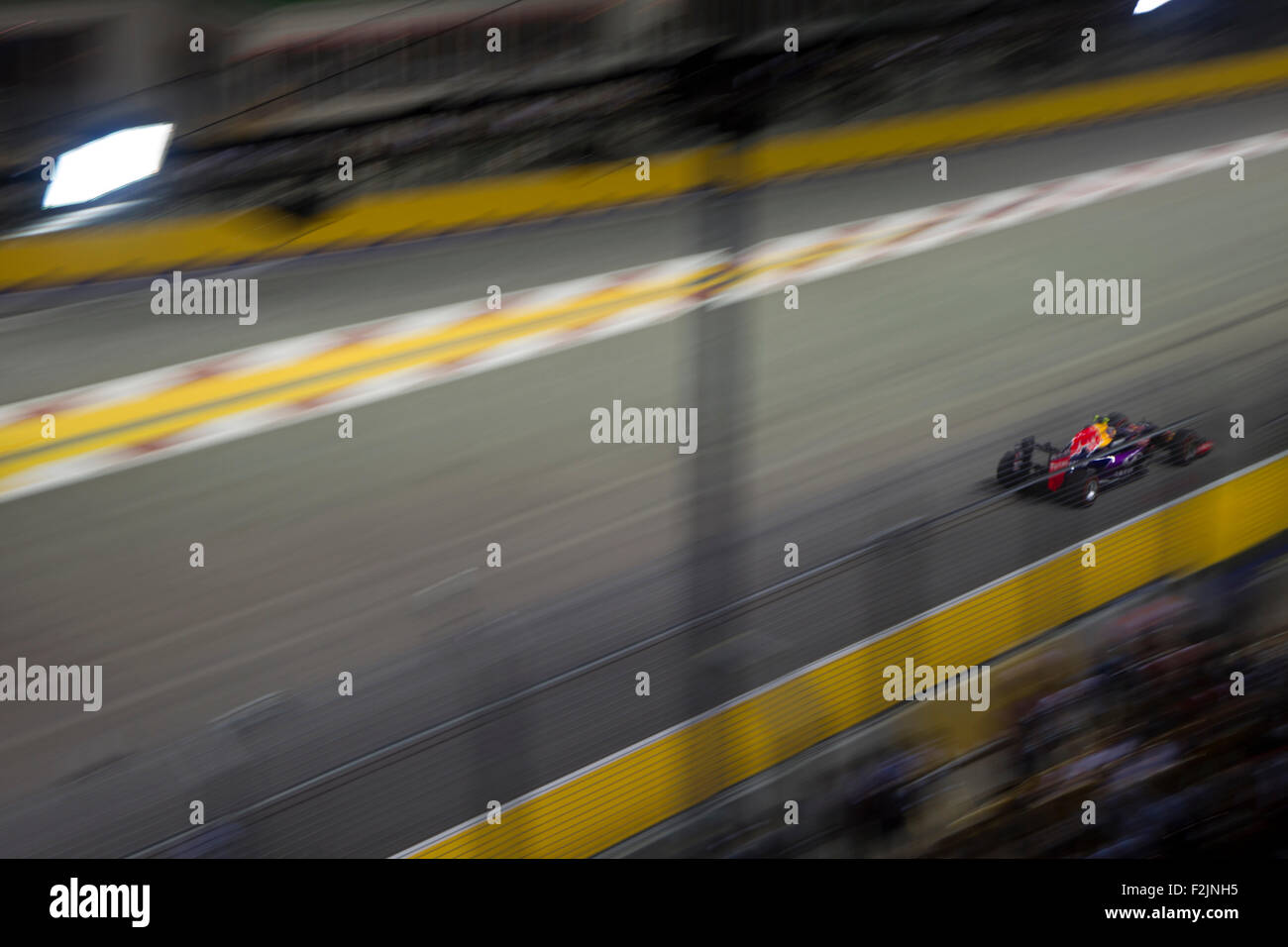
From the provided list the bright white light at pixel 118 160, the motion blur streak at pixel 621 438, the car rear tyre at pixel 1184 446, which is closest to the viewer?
the bright white light at pixel 118 160

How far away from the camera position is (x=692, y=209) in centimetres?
197

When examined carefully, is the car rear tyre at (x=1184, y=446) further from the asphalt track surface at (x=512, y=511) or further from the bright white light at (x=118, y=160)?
the bright white light at (x=118, y=160)

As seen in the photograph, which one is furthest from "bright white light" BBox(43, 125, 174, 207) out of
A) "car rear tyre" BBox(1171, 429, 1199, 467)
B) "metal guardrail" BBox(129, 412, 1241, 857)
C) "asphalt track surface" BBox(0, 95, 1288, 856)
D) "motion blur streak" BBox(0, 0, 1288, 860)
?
"car rear tyre" BBox(1171, 429, 1199, 467)

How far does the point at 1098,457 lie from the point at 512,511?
1310 mm

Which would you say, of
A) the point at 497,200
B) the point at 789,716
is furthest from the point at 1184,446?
the point at 497,200

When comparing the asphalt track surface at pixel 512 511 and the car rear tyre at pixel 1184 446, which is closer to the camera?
the asphalt track surface at pixel 512 511

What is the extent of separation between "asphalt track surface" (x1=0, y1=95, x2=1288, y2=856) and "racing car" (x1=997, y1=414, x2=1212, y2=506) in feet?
0.13

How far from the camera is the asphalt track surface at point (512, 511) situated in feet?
6.43

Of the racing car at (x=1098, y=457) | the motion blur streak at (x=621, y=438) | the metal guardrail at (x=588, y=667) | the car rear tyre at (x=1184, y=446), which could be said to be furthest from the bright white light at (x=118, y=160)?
the car rear tyre at (x=1184, y=446)

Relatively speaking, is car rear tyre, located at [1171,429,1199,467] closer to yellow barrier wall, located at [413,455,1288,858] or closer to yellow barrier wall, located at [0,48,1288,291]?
yellow barrier wall, located at [413,455,1288,858]

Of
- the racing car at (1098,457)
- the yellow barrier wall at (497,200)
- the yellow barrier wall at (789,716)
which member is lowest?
the yellow barrier wall at (789,716)

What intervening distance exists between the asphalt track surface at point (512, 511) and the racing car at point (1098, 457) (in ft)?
0.13

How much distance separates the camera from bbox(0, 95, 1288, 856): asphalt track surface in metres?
1.96

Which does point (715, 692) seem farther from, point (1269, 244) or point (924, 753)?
point (1269, 244)
